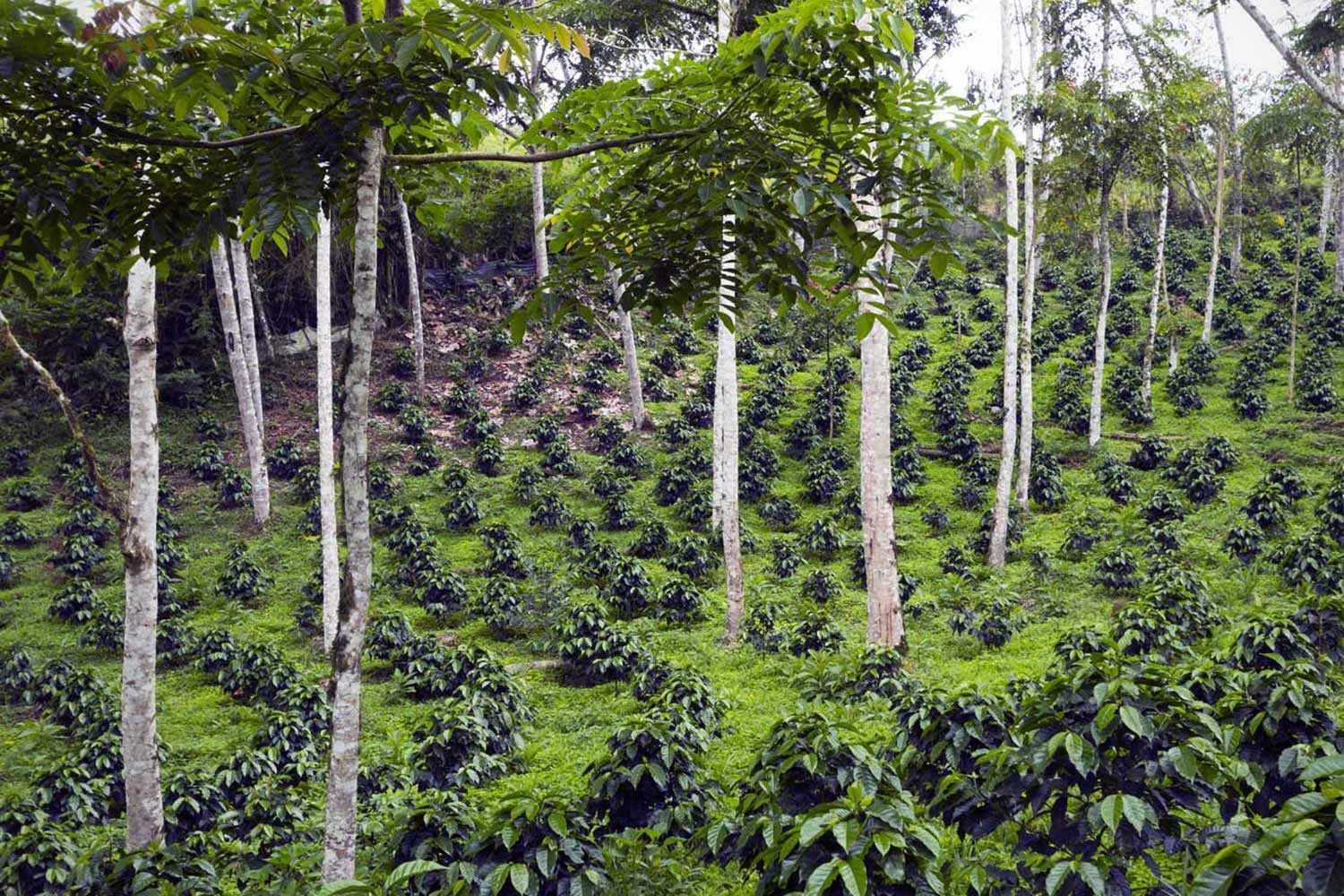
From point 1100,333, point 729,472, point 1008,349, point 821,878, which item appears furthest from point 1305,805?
point 1100,333

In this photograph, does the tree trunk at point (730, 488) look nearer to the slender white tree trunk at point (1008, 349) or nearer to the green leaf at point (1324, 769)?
the slender white tree trunk at point (1008, 349)

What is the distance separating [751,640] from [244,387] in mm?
10128

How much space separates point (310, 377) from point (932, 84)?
21035 millimetres

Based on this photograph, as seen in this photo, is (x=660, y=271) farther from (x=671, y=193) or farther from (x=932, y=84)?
(x=932, y=84)

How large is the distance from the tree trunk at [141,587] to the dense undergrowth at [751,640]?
0.43 meters

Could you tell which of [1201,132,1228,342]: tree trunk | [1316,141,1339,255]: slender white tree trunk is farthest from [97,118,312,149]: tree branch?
[1316,141,1339,255]: slender white tree trunk

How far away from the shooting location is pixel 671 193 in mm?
3441

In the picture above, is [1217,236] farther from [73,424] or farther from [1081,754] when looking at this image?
[73,424]

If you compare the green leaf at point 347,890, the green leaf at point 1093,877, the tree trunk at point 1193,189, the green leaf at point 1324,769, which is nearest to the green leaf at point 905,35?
the green leaf at point 1324,769

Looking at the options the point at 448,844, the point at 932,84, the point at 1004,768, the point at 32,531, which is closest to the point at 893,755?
the point at 1004,768

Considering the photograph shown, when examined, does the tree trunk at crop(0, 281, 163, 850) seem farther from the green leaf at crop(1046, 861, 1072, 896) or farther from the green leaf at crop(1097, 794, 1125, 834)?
the green leaf at crop(1097, 794, 1125, 834)

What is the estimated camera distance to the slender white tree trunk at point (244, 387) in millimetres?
15008

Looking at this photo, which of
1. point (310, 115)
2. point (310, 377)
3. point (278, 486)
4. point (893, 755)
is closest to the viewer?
point (310, 115)

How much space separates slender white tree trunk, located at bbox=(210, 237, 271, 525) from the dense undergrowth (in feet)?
2.69
